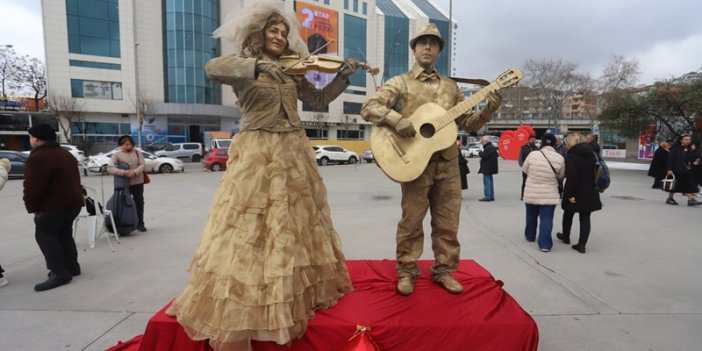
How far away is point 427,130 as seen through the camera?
2633 millimetres

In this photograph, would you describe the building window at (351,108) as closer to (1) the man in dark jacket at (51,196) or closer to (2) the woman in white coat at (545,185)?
(2) the woman in white coat at (545,185)

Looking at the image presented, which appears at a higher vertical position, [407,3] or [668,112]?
[407,3]

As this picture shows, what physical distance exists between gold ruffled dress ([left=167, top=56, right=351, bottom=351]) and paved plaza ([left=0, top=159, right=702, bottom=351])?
49.9 inches

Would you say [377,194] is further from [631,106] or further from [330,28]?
[330,28]

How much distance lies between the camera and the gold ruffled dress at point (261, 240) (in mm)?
2008

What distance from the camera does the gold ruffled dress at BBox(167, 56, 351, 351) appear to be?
201cm

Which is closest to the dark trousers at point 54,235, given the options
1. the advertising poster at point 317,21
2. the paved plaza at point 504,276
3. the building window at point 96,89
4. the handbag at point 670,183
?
the paved plaza at point 504,276

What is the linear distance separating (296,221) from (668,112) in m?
19.5

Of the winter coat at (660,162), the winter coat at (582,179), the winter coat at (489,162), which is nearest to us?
the winter coat at (582,179)

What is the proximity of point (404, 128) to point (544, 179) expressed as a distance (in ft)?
11.2

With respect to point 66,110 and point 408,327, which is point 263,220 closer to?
point 408,327

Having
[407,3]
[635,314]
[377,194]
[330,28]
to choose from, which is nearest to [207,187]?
[377,194]

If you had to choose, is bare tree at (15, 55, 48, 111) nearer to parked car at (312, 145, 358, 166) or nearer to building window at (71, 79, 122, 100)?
building window at (71, 79, 122, 100)

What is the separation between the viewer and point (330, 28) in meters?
40.7
